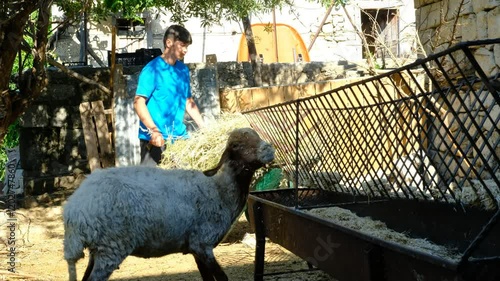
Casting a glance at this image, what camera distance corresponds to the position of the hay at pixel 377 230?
141 inches

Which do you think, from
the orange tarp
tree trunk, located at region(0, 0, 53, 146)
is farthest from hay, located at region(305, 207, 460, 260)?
the orange tarp

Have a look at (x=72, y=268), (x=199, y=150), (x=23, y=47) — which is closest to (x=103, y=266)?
(x=72, y=268)

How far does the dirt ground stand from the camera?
554 centimetres

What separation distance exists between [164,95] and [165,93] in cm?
2

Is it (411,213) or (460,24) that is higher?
(460,24)

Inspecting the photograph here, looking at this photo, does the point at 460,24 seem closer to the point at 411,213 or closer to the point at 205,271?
the point at 411,213

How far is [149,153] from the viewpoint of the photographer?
5.73 meters

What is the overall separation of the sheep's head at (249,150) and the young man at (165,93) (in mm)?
1650

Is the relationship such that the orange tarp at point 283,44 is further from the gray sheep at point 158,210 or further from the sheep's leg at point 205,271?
the sheep's leg at point 205,271

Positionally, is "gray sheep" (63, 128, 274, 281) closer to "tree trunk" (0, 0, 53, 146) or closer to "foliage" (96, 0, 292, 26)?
"tree trunk" (0, 0, 53, 146)

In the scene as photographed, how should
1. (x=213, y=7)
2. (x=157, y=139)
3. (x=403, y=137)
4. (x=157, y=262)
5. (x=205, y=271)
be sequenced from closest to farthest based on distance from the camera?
(x=205, y=271) → (x=403, y=137) → (x=157, y=139) → (x=157, y=262) → (x=213, y=7)

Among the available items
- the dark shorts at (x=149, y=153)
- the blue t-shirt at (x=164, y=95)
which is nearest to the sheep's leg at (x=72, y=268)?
the dark shorts at (x=149, y=153)

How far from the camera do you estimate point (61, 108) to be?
10.1 metres

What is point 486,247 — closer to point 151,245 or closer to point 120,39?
point 151,245
